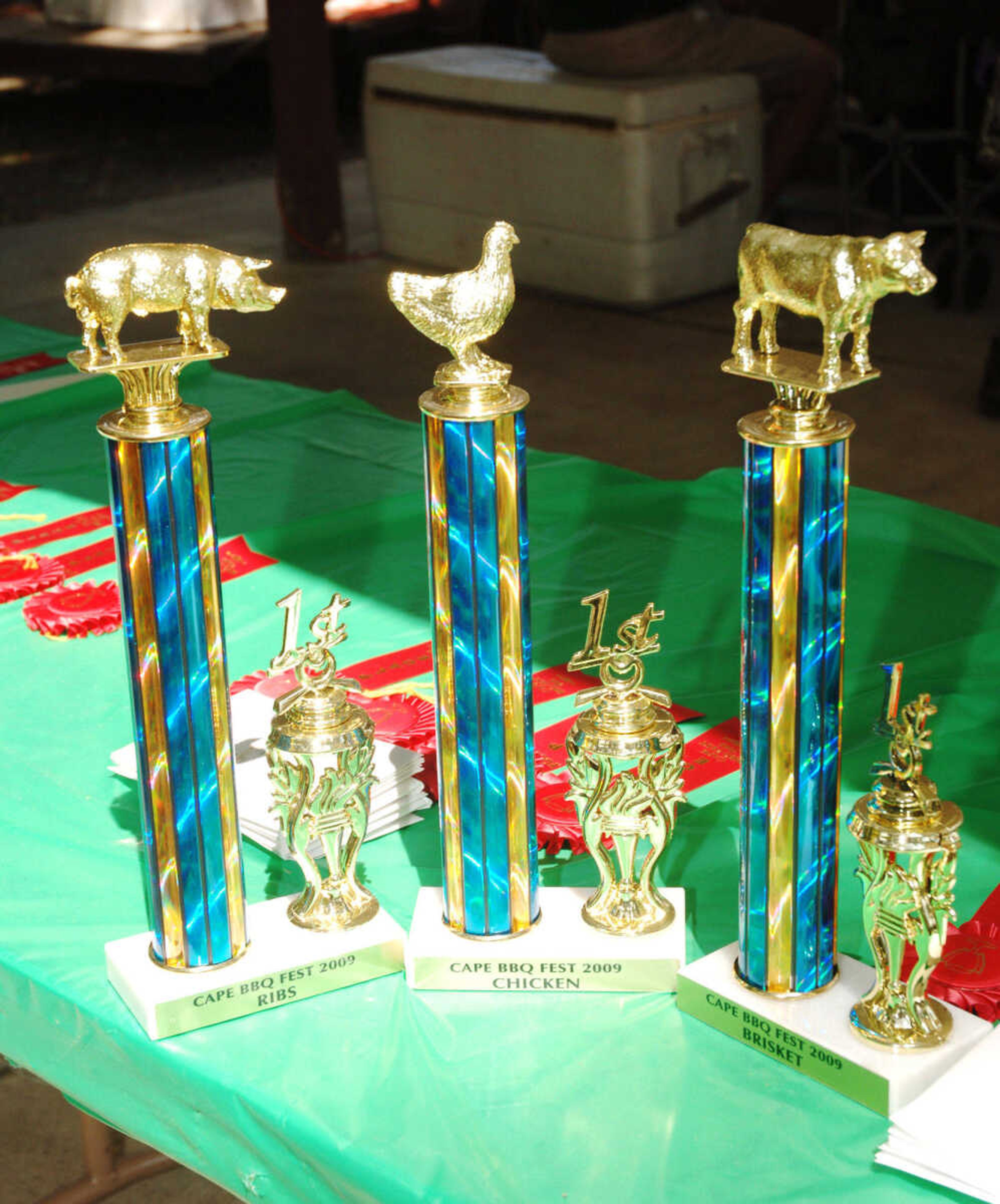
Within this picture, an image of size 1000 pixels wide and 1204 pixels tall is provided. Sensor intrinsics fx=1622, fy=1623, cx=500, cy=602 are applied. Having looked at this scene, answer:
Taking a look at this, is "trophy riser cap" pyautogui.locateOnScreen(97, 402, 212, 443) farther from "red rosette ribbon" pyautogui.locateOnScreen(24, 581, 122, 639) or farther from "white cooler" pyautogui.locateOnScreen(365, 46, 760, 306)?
"white cooler" pyautogui.locateOnScreen(365, 46, 760, 306)

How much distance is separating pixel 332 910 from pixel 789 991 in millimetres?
332

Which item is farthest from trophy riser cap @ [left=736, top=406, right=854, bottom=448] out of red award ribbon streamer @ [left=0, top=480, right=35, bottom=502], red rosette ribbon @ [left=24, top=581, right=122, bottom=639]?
red award ribbon streamer @ [left=0, top=480, right=35, bottom=502]

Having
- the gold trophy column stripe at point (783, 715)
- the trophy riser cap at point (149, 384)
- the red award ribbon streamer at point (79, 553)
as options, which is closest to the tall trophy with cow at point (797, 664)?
the gold trophy column stripe at point (783, 715)

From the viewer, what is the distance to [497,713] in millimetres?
1117

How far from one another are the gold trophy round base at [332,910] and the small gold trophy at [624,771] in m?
0.16

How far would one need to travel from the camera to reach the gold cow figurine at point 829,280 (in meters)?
0.92

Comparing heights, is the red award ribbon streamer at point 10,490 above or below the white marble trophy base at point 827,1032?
below

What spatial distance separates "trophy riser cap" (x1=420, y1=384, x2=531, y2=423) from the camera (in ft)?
3.42

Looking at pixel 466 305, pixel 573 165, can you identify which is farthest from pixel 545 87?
pixel 466 305

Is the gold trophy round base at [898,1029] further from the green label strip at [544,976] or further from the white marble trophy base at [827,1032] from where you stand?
the green label strip at [544,976]

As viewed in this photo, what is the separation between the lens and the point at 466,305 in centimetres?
104

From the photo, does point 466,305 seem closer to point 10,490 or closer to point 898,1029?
point 898,1029

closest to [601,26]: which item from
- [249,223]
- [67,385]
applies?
[249,223]

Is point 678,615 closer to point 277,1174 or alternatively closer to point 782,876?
point 782,876
